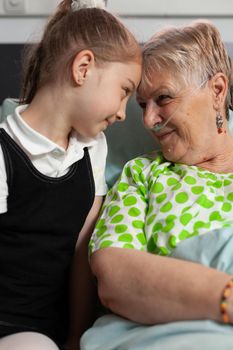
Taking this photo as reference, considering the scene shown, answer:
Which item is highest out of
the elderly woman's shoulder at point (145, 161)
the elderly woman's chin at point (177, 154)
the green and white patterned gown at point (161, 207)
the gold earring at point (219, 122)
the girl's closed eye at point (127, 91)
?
the girl's closed eye at point (127, 91)

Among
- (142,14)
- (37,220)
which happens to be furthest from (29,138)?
(142,14)

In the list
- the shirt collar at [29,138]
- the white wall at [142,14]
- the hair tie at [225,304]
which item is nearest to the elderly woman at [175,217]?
the hair tie at [225,304]

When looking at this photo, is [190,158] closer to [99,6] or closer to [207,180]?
[207,180]

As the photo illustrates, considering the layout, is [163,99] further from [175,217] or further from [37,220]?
[37,220]

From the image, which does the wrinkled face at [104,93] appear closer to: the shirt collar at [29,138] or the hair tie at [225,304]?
the shirt collar at [29,138]

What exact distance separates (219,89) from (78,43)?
15.9 inches

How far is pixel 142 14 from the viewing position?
6.06 feet

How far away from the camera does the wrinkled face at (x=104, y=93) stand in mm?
1146

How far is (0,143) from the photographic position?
1119 mm

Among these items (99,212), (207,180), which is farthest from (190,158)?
(99,212)

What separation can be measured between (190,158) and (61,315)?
524 mm

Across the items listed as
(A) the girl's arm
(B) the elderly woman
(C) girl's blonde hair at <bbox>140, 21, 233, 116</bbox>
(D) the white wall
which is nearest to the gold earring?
(B) the elderly woman

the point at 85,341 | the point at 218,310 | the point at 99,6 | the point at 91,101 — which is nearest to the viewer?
the point at 218,310

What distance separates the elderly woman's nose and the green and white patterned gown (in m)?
0.10
